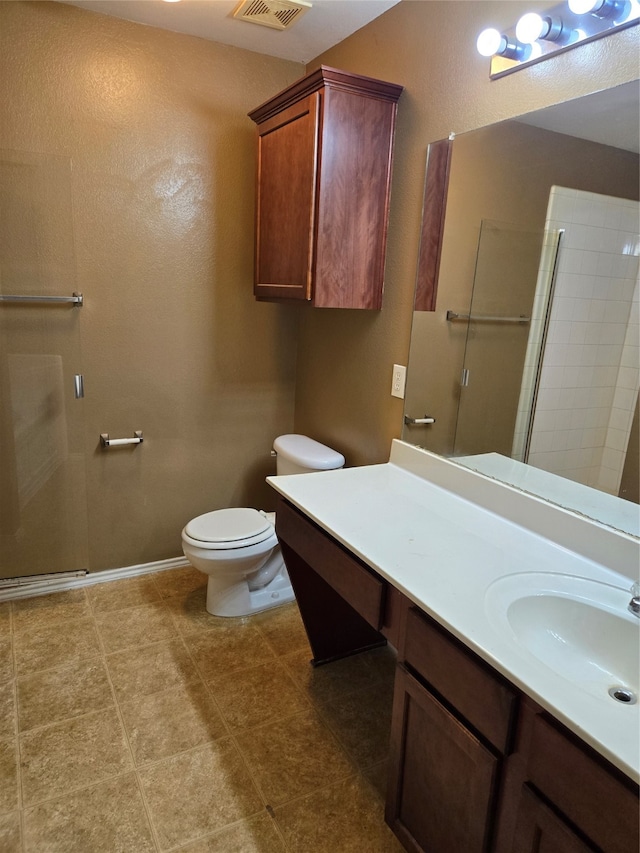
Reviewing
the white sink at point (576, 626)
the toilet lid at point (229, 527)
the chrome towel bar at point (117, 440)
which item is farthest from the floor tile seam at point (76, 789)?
the chrome towel bar at point (117, 440)

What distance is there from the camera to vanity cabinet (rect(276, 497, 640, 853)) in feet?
2.82

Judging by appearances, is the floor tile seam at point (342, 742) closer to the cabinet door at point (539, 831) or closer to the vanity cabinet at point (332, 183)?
the cabinet door at point (539, 831)

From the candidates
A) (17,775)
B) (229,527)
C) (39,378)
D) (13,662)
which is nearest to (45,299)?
(39,378)

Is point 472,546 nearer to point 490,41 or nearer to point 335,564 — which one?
point 335,564

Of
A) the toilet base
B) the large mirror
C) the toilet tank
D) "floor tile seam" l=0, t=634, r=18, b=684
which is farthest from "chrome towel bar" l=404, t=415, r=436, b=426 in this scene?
"floor tile seam" l=0, t=634, r=18, b=684

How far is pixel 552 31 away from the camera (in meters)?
1.36

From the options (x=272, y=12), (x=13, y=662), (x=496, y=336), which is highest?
(x=272, y=12)

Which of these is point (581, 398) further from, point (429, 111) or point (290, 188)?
point (290, 188)

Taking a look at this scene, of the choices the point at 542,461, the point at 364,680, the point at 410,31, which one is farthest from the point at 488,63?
the point at 364,680

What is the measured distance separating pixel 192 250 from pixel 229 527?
4.24ft

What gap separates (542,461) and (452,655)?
0.72m

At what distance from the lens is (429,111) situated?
1865mm

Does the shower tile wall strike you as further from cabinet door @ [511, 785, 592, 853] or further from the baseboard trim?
the baseboard trim

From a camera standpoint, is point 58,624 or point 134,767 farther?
point 58,624
